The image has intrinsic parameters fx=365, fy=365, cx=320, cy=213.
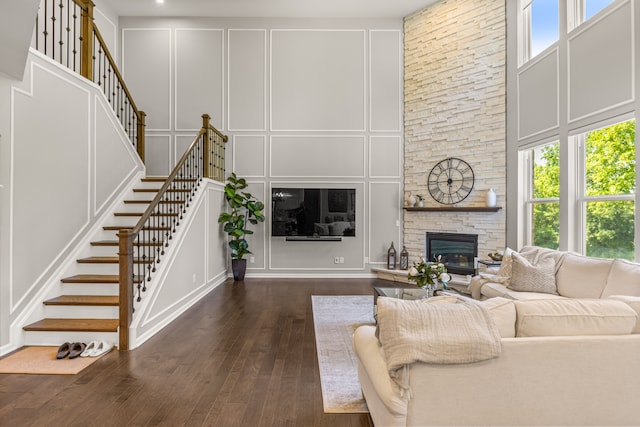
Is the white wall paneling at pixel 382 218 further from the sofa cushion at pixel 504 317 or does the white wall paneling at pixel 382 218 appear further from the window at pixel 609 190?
the sofa cushion at pixel 504 317

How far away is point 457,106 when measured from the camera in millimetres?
6559

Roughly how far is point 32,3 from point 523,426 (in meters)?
4.59

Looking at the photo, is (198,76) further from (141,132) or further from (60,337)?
(60,337)

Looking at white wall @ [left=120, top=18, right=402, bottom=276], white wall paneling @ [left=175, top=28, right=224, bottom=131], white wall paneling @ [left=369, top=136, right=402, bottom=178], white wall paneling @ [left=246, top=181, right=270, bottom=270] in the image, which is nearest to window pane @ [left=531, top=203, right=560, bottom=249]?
white wall @ [left=120, top=18, right=402, bottom=276]

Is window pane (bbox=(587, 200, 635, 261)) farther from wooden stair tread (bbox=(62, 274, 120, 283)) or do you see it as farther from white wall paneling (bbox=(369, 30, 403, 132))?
wooden stair tread (bbox=(62, 274, 120, 283))

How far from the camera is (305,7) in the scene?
6.83 metres

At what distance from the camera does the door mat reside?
296 centimetres

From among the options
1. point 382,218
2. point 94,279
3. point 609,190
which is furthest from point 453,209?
point 94,279

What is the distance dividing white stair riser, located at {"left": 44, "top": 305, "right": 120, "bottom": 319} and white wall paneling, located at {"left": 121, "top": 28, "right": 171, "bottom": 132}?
4.33 m

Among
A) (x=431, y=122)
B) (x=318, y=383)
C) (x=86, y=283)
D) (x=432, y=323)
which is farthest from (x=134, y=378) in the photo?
(x=431, y=122)

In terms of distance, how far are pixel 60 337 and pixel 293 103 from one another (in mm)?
5402

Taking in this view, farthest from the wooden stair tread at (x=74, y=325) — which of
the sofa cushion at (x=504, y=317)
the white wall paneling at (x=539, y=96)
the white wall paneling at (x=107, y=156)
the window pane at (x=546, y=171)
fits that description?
the white wall paneling at (x=539, y=96)

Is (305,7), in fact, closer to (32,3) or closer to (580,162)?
(32,3)

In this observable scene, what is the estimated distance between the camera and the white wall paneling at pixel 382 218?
7.24 m
